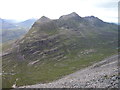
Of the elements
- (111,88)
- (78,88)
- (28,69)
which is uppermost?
(111,88)

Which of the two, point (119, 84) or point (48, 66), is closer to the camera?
point (119, 84)

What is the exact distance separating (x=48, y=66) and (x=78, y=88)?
14298 cm

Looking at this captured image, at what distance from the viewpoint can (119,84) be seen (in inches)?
1838

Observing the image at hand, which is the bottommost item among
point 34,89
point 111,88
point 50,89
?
point 34,89

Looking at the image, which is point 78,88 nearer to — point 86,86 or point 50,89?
point 86,86

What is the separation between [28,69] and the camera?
199625 millimetres

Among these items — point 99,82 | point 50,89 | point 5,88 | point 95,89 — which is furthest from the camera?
point 5,88

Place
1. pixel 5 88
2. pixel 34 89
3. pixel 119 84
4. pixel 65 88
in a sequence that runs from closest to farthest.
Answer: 1. pixel 119 84
2. pixel 65 88
3. pixel 34 89
4. pixel 5 88

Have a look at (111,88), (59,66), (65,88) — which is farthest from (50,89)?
(59,66)

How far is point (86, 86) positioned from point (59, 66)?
5502 inches

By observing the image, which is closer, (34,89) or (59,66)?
(34,89)

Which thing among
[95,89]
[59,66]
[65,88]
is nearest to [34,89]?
[65,88]

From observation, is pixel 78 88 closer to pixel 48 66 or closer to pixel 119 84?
pixel 119 84

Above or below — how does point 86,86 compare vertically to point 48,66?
above
